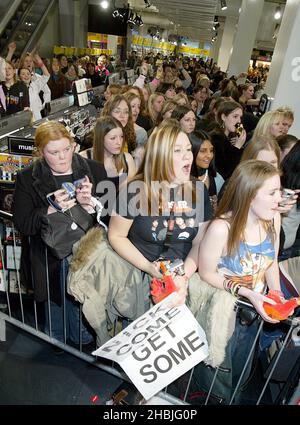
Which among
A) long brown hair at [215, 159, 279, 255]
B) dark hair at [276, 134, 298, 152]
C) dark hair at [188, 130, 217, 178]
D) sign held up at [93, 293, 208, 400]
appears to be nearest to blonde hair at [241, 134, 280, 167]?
dark hair at [188, 130, 217, 178]

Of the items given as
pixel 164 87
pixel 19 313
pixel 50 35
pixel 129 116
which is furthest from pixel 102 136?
pixel 50 35

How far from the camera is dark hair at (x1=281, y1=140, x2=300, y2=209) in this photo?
3.25 m

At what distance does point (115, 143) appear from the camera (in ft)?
11.6

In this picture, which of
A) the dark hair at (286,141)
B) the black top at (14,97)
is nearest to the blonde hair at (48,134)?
the dark hair at (286,141)

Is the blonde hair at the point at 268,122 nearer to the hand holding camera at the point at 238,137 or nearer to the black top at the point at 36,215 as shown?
the hand holding camera at the point at 238,137

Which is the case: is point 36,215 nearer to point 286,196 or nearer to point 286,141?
point 286,196

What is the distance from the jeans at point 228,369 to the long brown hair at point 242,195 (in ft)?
1.79

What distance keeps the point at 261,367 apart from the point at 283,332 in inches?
34.8

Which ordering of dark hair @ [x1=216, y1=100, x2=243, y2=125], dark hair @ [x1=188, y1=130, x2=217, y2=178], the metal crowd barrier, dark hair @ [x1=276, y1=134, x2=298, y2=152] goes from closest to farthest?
the metal crowd barrier < dark hair @ [x1=188, y1=130, x2=217, y2=178] < dark hair @ [x1=276, y1=134, x2=298, y2=152] < dark hair @ [x1=216, y1=100, x2=243, y2=125]

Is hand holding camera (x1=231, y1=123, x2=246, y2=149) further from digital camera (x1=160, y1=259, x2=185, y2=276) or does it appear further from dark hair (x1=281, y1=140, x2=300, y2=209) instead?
digital camera (x1=160, y1=259, x2=185, y2=276)

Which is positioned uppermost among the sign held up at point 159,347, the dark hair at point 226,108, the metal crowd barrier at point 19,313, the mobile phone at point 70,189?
the dark hair at point 226,108

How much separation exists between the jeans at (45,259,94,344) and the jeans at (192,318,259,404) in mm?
994

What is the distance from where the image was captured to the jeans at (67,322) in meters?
2.82

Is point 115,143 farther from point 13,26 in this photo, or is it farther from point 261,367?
point 13,26
